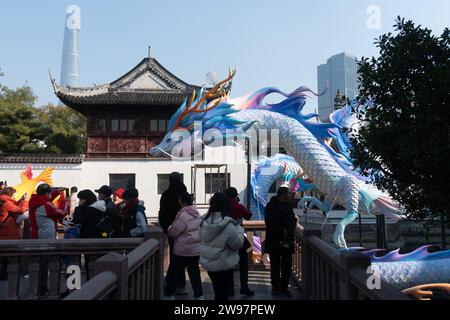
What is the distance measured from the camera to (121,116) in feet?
59.5

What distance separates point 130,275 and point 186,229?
3.41ft

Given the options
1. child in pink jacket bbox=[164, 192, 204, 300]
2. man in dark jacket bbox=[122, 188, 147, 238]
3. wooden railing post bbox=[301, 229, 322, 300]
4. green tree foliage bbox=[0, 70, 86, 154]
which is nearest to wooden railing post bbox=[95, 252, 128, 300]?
child in pink jacket bbox=[164, 192, 204, 300]

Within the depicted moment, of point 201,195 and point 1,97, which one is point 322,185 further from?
point 1,97

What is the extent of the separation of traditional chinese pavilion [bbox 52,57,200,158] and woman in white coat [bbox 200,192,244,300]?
14.7m

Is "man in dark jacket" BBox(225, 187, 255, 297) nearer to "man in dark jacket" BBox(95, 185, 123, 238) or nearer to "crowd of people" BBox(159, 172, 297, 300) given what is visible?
"crowd of people" BBox(159, 172, 297, 300)

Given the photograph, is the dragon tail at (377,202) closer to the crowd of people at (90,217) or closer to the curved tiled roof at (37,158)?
the crowd of people at (90,217)

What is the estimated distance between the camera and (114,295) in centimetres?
235

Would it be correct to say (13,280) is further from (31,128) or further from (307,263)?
(31,128)

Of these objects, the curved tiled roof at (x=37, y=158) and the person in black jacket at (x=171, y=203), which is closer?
the person in black jacket at (x=171, y=203)

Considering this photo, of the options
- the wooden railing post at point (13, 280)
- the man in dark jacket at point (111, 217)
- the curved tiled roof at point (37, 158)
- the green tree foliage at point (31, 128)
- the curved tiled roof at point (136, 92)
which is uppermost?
the curved tiled roof at point (136, 92)

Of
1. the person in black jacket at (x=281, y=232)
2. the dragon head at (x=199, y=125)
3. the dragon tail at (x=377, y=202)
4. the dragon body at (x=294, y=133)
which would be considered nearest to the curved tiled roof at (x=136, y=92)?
the dragon body at (x=294, y=133)

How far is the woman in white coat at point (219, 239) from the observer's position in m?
3.15

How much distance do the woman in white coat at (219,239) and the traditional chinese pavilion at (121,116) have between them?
14685 mm
